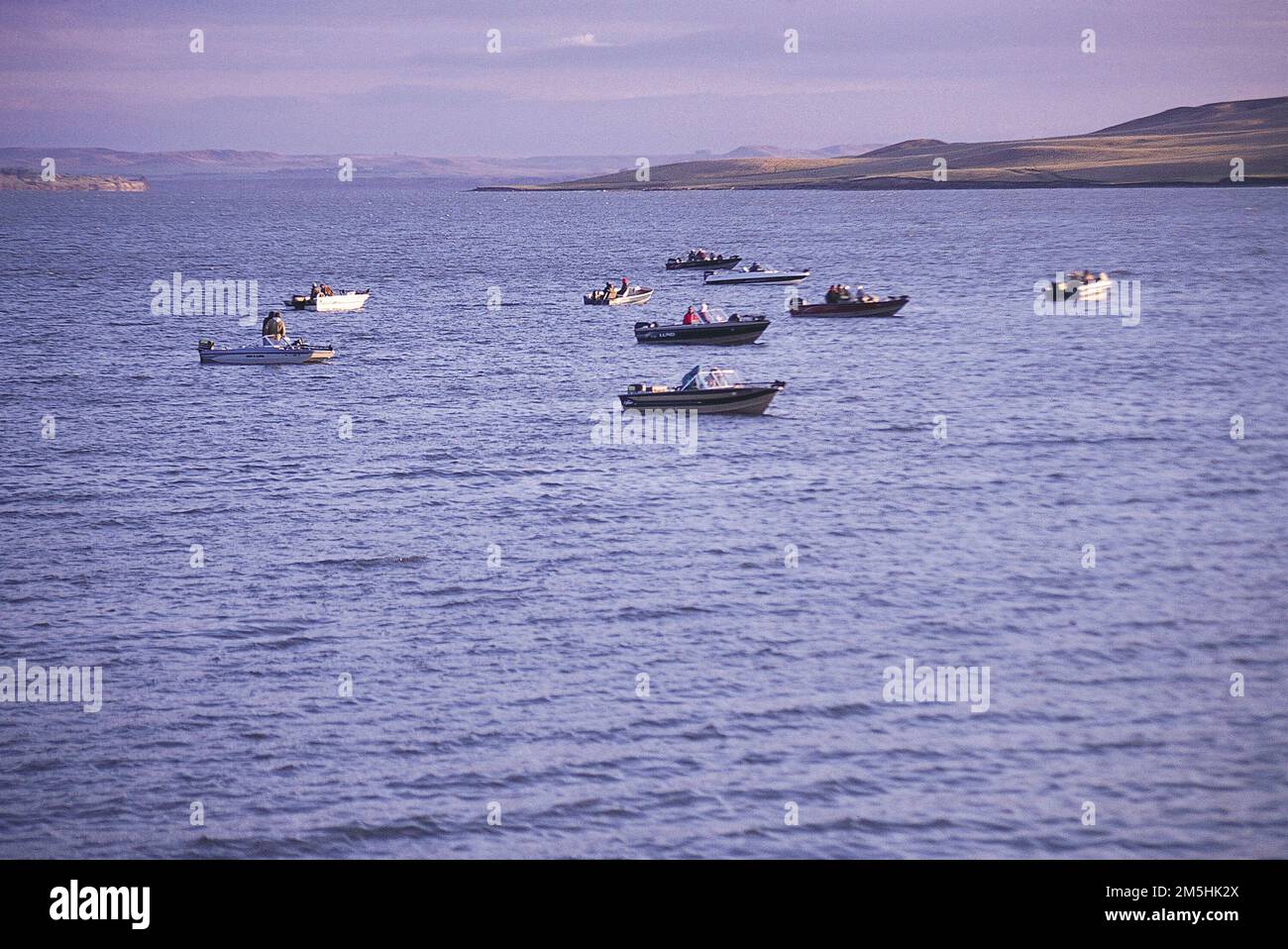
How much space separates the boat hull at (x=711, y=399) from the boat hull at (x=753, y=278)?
227 feet

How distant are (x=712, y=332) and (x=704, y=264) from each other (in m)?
64.6

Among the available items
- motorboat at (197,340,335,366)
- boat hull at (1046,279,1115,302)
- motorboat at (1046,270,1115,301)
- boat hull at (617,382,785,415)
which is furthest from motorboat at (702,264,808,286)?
boat hull at (617,382,785,415)

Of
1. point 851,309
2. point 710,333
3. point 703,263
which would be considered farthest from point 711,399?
point 703,263

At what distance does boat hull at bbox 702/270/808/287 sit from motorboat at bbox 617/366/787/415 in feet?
226

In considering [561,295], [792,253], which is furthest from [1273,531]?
[792,253]

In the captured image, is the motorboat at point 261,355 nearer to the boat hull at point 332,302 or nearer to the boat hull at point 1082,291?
the boat hull at point 332,302

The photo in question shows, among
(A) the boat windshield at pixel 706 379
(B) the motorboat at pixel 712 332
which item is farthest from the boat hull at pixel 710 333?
(A) the boat windshield at pixel 706 379

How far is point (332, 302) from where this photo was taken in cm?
10562

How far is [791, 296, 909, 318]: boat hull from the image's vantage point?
93875 mm

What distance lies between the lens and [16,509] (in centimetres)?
4578

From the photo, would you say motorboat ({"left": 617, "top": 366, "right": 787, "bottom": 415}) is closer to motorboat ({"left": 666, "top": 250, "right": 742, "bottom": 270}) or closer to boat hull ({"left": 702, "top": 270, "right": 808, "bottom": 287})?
boat hull ({"left": 702, "top": 270, "right": 808, "bottom": 287})

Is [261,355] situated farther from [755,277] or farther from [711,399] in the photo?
[755,277]
